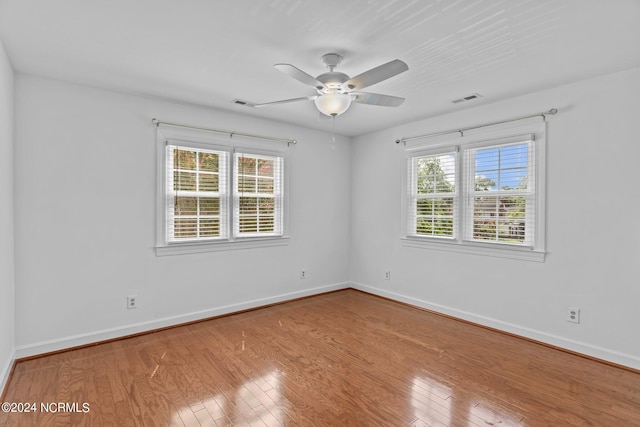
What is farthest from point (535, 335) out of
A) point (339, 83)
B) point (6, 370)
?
point (6, 370)

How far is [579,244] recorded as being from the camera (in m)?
3.14

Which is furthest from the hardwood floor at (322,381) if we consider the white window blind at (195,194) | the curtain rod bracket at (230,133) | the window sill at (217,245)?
the curtain rod bracket at (230,133)

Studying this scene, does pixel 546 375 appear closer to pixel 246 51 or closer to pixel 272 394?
pixel 272 394

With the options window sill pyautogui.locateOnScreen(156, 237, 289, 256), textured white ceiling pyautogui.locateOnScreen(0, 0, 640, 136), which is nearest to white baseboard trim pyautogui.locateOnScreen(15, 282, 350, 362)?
window sill pyautogui.locateOnScreen(156, 237, 289, 256)

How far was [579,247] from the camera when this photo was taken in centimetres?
314

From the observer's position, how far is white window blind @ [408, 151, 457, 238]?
4.19 meters

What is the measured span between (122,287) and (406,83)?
139 inches

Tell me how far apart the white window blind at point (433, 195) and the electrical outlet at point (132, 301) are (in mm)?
3469

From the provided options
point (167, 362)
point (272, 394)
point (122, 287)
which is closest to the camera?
point (272, 394)

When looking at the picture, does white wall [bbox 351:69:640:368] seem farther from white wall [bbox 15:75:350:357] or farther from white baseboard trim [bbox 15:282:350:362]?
white wall [bbox 15:75:350:357]

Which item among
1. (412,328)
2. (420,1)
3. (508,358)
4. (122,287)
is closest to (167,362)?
(122,287)

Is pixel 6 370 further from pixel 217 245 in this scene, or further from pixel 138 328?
pixel 217 245

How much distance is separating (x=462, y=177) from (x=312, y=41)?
2.60 meters

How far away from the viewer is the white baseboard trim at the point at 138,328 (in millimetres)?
2975
